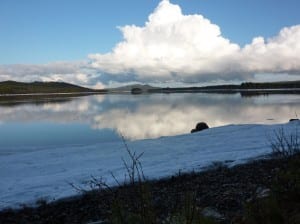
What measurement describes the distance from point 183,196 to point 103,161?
21.0 feet

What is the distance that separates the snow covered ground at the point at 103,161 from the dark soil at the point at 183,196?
1.78 feet

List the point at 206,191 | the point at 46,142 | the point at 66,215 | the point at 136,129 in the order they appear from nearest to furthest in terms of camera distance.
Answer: the point at 66,215 → the point at 206,191 → the point at 46,142 → the point at 136,129

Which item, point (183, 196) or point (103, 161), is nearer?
point (183, 196)

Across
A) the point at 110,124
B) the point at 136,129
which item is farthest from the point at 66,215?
the point at 110,124

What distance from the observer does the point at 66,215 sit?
281 inches

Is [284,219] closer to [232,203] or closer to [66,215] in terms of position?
[232,203]

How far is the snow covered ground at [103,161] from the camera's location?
8.83m

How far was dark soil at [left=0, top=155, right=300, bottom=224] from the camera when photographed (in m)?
6.51

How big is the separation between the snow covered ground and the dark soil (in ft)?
1.78

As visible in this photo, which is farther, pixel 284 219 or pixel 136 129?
pixel 136 129

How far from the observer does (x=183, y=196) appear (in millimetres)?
6113

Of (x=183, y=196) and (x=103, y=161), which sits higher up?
(x=183, y=196)

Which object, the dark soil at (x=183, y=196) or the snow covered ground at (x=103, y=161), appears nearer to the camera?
the dark soil at (x=183, y=196)

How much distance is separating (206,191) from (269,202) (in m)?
3.35
